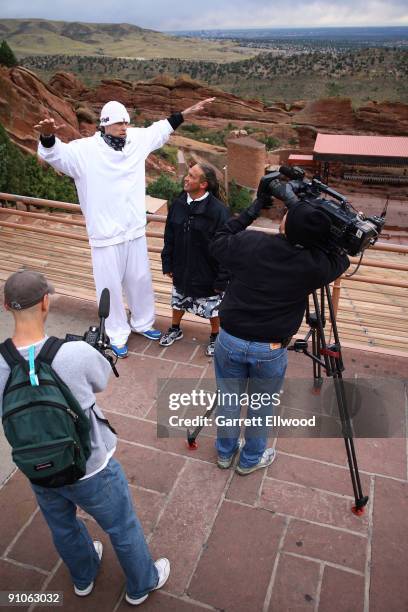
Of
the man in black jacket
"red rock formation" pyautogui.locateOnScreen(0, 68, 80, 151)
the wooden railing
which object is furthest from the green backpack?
"red rock formation" pyautogui.locateOnScreen(0, 68, 80, 151)

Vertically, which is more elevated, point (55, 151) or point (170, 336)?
point (55, 151)

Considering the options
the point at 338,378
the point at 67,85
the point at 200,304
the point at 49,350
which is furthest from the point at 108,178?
the point at 67,85

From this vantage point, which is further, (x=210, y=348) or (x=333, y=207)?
(x=210, y=348)

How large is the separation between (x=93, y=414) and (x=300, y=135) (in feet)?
129

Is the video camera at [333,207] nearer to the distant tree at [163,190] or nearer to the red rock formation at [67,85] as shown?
the distant tree at [163,190]

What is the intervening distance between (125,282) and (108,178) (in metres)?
0.89

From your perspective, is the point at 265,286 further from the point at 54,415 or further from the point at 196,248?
the point at 196,248

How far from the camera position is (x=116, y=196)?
144 inches

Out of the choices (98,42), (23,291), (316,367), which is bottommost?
(98,42)

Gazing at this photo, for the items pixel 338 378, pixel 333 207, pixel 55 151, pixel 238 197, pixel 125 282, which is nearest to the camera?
pixel 333 207

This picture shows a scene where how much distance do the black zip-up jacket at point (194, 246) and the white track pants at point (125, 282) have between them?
24cm

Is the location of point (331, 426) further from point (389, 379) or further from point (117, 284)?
point (117, 284)

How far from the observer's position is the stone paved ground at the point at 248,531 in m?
Answer: 2.30

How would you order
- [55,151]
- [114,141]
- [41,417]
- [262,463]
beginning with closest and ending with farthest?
1. [41,417]
2. [262,463]
3. [55,151]
4. [114,141]
